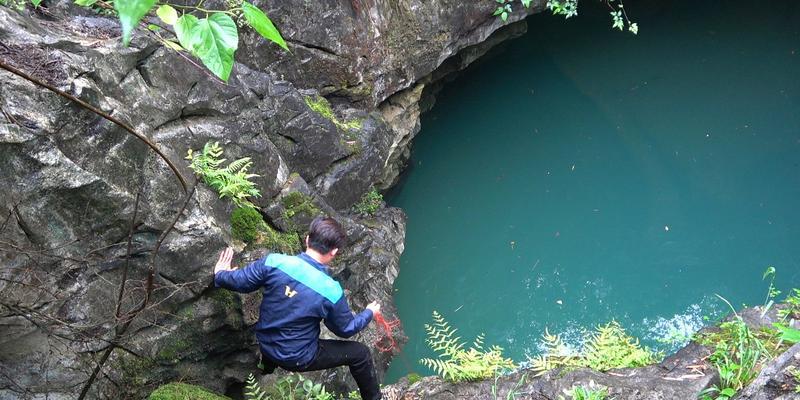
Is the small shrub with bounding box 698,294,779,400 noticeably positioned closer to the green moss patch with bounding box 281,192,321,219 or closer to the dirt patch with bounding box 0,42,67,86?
the green moss patch with bounding box 281,192,321,219

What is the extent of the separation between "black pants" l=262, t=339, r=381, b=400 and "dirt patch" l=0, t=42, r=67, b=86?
218 centimetres

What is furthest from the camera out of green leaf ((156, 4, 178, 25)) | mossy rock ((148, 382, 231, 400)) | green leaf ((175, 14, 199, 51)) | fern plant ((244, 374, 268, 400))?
fern plant ((244, 374, 268, 400))

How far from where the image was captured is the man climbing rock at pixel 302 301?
3.93 m

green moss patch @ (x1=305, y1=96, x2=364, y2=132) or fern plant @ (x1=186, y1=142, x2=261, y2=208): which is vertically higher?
green moss patch @ (x1=305, y1=96, x2=364, y2=132)

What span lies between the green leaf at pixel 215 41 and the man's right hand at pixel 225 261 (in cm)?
310

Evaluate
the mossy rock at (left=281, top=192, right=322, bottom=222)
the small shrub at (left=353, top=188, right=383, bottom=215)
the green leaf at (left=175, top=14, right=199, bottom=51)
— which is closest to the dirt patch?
the mossy rock at (left=281, top=192, right=322, bottom=222)

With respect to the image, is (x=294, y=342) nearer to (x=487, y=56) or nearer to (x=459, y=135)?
(x=459, y=135)

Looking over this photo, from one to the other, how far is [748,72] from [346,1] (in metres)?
7.66

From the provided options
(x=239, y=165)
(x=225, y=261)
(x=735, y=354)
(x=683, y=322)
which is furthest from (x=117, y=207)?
(x=683, y=322)

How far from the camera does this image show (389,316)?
736 centimetres

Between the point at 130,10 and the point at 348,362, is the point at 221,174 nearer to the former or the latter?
the point at 348,362

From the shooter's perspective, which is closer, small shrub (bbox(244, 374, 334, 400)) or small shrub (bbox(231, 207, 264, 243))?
small shrub (bbox(244, 374, 334, 400))

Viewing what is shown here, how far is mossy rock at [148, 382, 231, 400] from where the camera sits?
152 inches

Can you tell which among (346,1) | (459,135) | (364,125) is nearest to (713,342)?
(364,125)
